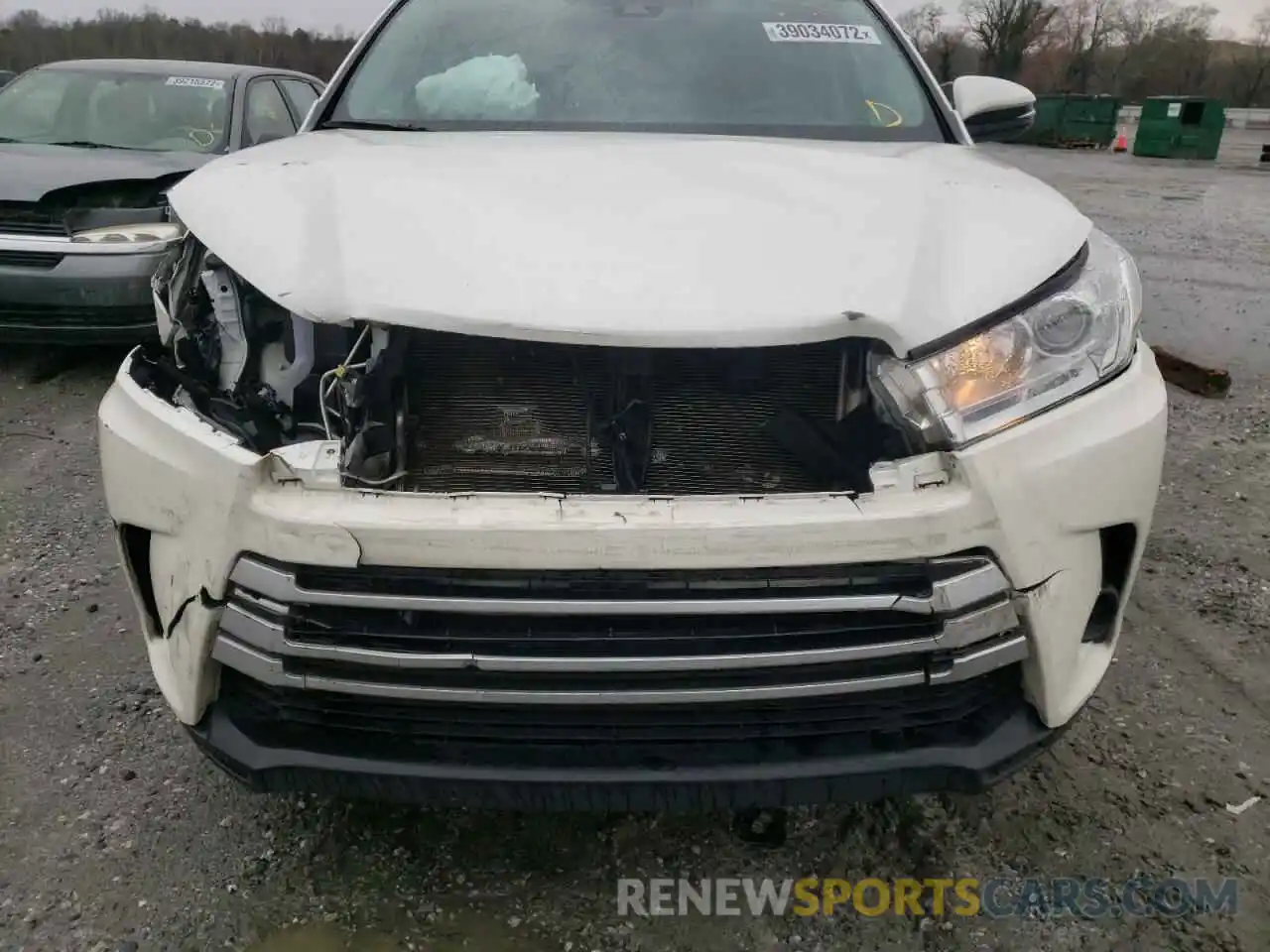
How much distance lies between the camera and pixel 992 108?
2.76 m

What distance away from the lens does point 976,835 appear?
1.93 meters

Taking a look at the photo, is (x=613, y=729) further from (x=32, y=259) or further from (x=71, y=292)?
(x=32, y=259)

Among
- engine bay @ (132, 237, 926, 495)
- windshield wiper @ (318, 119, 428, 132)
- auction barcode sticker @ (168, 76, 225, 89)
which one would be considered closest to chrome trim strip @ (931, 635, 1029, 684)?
engine bay @ (132, 237, 926, 495)

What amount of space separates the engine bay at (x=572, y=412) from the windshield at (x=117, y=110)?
420 centimetres

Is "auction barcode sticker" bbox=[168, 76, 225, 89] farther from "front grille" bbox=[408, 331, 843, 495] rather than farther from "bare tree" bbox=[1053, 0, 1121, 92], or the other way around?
"bare tree" bbox=[1053, 0, 1121, 92]

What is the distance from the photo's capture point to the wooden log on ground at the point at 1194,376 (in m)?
4.45

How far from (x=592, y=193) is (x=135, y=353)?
2.95ft

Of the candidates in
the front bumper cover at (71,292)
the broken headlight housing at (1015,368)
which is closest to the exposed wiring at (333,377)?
the broken headlight housing at (1015,368)

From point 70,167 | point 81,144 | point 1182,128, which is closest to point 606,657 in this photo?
point 70,167

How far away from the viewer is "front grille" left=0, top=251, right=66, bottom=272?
4.32m

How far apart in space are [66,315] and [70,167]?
31.3 inches

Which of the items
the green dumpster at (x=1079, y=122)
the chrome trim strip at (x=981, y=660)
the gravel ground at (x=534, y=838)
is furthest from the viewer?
the green dumpster at (x=1079, y=122)

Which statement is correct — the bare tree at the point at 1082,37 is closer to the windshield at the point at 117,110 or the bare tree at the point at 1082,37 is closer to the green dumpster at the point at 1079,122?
the green dumpster at the point at 1079,122

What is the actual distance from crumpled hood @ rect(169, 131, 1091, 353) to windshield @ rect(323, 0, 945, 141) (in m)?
0.51
